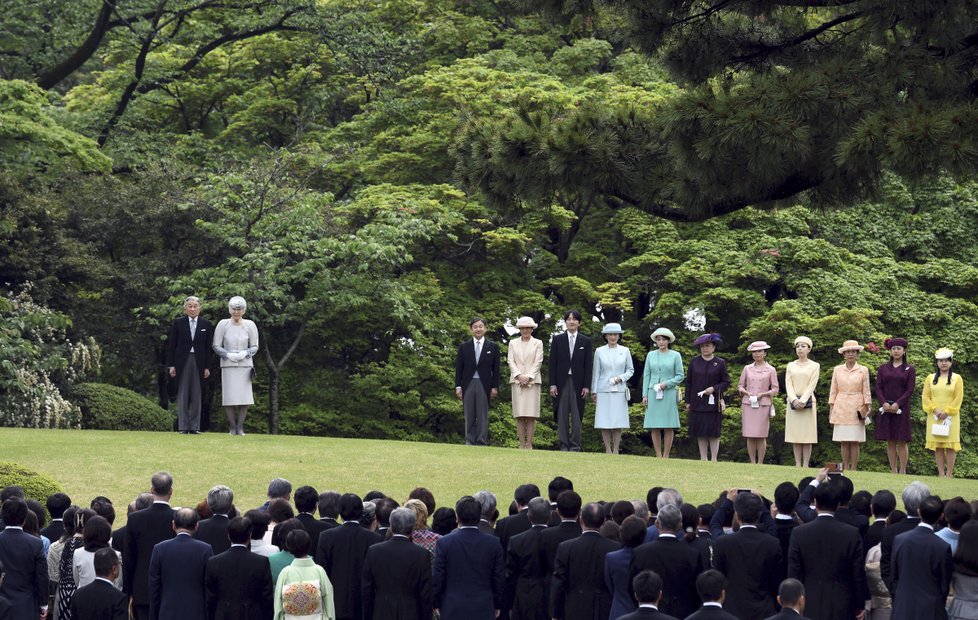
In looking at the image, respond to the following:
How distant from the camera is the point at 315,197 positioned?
23609 mm

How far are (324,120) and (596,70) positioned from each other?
629 cm

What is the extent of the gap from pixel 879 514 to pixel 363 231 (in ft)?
47.7

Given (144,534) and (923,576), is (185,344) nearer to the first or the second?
(144,534)

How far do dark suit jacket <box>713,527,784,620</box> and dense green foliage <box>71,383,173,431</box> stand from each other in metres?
13.7

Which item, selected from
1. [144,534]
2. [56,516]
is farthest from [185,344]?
[144,534]

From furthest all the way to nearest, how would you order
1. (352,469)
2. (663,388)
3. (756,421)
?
(663,388) → (756,421) → (352,469)

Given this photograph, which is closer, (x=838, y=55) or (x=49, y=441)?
(x=838, y=55)

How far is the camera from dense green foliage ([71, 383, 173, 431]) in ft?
65.9

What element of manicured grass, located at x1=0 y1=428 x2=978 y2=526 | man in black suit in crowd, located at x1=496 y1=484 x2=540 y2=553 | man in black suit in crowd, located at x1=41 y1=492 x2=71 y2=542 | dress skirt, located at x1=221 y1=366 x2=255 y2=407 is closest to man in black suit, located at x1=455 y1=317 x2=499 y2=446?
manicured grass, located at x1=0 y1=428 x2=978 y2=526

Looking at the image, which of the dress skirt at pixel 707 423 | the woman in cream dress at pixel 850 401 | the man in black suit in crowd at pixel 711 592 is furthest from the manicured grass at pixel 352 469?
the man in black suit in crowd at pixel 711 592

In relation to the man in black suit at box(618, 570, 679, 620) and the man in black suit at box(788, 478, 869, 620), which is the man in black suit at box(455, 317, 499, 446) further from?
the man in black suit at box(618, 570, 679, 620)

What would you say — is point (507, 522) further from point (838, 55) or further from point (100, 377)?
point (100, 377)

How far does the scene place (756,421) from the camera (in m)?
17.2

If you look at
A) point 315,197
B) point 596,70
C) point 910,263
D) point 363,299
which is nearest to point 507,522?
point 363,299
